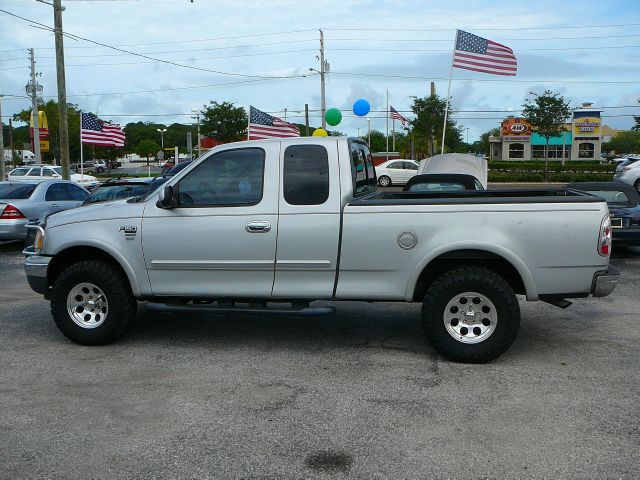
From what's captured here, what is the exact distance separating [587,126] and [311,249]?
67.5 m

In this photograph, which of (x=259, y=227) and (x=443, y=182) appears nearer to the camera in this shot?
(x=259, y=227)

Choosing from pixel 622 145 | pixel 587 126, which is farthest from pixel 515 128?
pixel 622 145

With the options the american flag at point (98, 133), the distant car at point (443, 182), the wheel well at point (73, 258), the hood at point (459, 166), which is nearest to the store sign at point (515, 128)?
the american flag at point (98, 133)

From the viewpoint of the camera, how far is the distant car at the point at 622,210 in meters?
11.5

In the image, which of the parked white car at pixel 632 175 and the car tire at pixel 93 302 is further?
the parked white car at pixel 632 175

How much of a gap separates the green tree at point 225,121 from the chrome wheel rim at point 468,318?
51.2 meters

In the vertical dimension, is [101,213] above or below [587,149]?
below

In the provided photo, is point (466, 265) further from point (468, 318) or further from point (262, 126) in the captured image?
point (262, 126)

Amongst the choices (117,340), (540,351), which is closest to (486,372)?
(540,351)

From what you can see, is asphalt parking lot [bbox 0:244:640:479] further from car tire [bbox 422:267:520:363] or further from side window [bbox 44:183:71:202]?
side window [bbox 44:183:71:202]

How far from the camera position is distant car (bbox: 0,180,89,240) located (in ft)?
44.4

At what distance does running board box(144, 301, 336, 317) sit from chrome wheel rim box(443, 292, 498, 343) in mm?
1048

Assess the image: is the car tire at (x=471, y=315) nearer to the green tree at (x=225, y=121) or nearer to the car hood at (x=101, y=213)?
the car hood at (x=101, y=213)

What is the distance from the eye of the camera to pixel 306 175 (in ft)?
20.3
